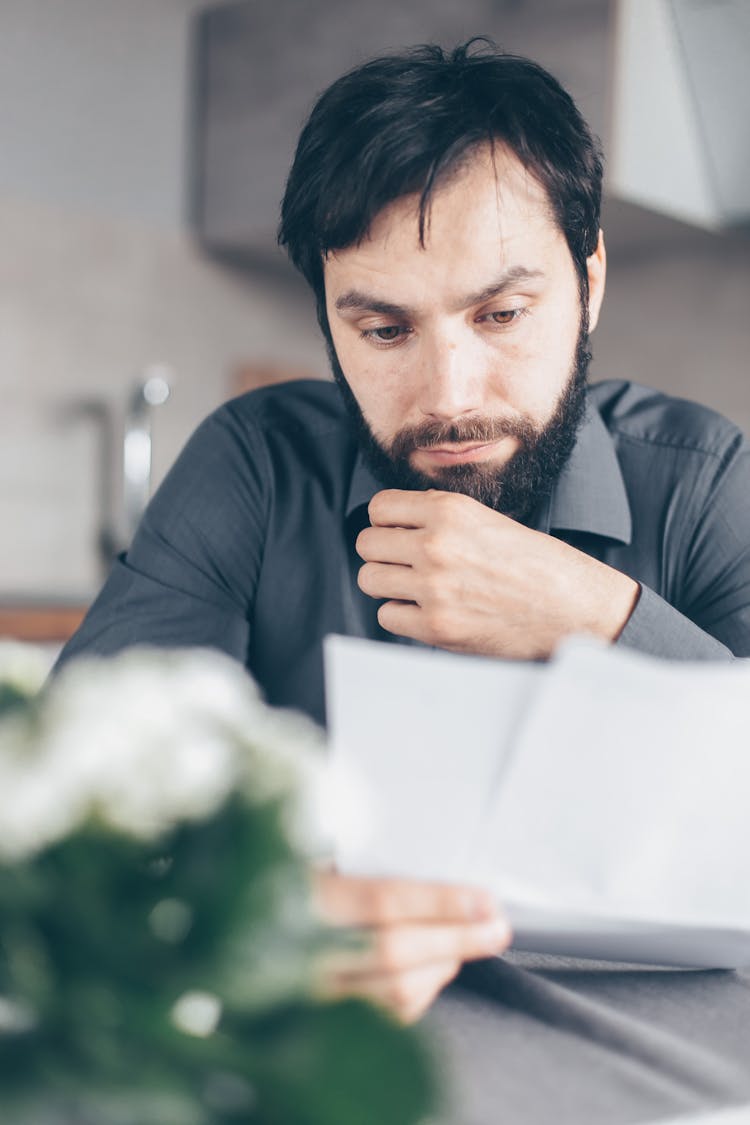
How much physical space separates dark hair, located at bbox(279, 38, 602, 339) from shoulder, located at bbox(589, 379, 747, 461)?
0.16 metres

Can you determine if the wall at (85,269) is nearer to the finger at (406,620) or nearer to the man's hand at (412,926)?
the finger at (406,620)

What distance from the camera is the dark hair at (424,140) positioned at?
3.72 feet

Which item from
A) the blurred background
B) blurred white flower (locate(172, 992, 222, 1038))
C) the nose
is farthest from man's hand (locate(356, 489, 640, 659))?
the blurred background

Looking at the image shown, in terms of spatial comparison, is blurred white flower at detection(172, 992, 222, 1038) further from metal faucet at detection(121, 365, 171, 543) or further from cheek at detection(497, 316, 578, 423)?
metal faucet at detection(121, 365, 171, 543)

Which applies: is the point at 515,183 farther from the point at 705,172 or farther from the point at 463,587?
the point at 705,172

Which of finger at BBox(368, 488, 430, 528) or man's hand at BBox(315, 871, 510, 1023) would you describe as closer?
man's hand at BBox(315, 871, 510, 1023)

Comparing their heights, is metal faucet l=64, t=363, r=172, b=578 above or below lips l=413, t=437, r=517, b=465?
below

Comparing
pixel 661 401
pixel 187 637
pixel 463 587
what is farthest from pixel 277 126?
pixel 463 587

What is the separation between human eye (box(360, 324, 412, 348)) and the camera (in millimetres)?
1153

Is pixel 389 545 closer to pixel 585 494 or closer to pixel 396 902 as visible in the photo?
pixel 585 494

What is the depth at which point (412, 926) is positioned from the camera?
1.61 ft

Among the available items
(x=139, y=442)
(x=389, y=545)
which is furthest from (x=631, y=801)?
(x=139, y=442)

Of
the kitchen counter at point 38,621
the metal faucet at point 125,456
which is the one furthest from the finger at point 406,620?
the metal faucet at point 125,456

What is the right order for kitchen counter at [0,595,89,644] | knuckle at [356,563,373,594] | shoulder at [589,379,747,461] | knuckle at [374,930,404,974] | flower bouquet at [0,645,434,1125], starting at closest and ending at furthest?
1. flower bouquet at [0,645,434,1125]
2. knuckle at [374,930,404,974]
3. knuckle at [356,563,373,594]
4. shoulder at [589,379,747,461]
5. kitchen counter at [0,595,89,644]
